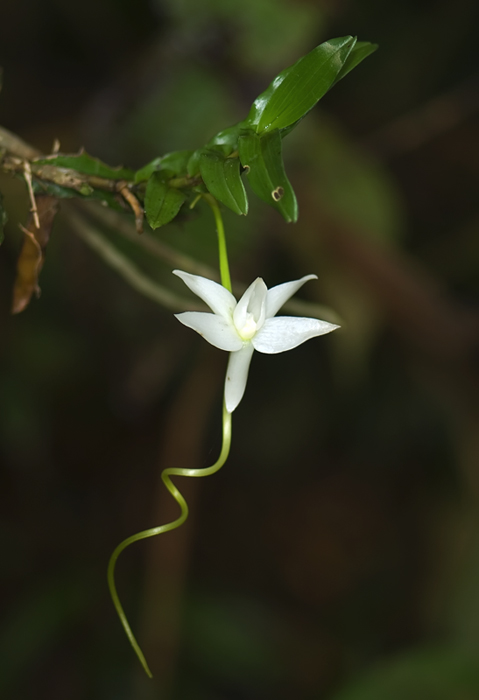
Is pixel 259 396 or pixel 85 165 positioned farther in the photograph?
pixel 259 396

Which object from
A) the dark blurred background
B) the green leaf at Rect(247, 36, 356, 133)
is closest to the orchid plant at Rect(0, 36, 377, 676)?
the green leaf at Rect(247, 36, 356, 133)

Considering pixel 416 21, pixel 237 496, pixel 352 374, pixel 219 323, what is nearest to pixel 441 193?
pixel 416 21

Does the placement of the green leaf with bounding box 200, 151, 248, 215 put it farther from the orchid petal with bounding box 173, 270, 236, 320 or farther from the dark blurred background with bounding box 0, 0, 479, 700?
the dark blurred background with bounding box 0, 0, 479, 700

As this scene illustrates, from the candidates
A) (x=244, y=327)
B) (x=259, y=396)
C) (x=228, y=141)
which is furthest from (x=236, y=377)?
(x=259, y=396)

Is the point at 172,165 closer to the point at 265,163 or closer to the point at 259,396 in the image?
the point at 265,163

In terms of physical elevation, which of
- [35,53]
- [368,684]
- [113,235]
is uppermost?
[35,53]

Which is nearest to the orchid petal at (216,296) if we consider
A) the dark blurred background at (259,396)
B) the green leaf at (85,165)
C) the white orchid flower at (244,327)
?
the white orchid flower at (244,327)

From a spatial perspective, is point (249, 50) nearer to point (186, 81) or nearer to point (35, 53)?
point (186, 81)
